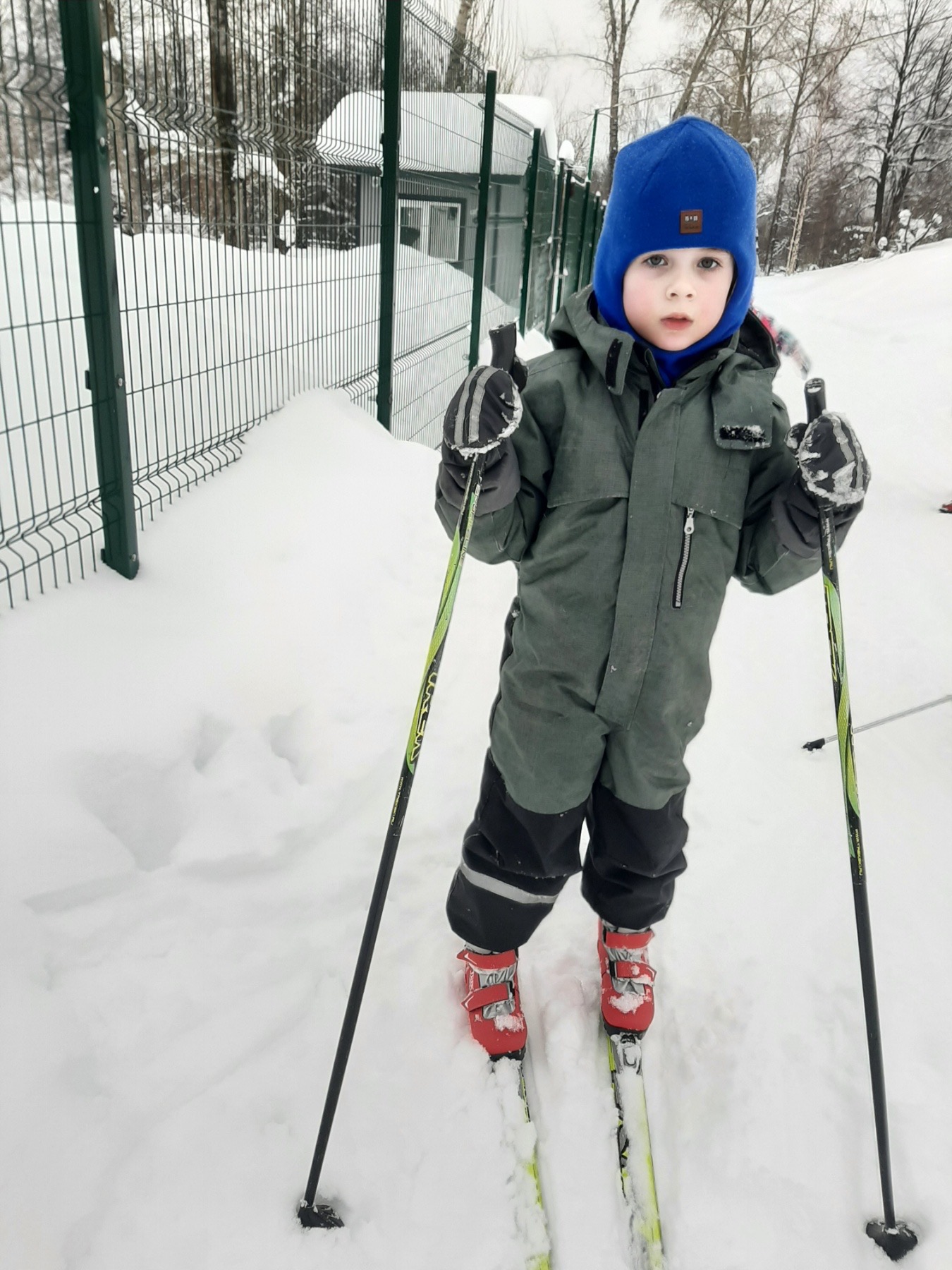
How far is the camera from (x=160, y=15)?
8.96 feet

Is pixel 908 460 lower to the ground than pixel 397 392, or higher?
lower

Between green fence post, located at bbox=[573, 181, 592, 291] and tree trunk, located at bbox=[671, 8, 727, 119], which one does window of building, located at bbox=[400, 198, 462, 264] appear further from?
tree trunk, located at bbox=[671, 8, 727, 119]

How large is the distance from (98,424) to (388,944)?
5.90ft

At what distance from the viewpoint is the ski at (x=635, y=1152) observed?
1550 mm

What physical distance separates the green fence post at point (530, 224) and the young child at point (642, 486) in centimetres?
800

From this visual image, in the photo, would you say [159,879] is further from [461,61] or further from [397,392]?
[461,61]

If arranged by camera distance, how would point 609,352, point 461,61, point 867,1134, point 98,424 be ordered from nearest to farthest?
point 609,352 < point 867,1134 < point 98,424 < point 461,61

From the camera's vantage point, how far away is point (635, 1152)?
5.55ft

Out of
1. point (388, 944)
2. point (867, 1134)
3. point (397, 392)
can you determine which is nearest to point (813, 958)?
point (867, 1134)

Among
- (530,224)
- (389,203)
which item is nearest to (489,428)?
(389,203)

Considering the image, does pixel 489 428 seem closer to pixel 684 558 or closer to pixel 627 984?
pixel 684 558

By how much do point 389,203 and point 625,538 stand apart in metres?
3.56

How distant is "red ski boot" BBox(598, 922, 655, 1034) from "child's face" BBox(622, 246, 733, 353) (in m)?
1.31

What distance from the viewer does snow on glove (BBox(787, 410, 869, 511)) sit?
1.47m
